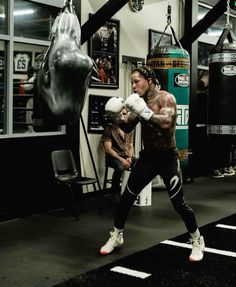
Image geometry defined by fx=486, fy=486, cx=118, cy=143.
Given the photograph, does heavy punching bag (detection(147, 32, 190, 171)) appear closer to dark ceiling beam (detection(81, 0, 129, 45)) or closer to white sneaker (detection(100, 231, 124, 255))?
dark ceiling beam (detection(81, 0, 129, 45))

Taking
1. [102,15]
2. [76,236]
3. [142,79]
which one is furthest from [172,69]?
[76,236]

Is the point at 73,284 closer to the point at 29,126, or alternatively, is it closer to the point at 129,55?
the point at 29,126

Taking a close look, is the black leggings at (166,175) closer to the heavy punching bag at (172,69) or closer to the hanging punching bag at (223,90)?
the heavy punching bag at (172,69)

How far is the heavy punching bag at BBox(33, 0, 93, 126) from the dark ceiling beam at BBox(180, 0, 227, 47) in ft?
19.0

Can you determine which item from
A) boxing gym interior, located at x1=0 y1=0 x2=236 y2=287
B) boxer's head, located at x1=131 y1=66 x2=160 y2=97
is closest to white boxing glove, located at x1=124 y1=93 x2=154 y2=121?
boxer's head, located at x1=131 y1=66 x2=160 y2=97

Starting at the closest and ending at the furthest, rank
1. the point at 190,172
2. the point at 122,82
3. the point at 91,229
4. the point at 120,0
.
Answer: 1. the point at 91,229
2. the point at 120,0
3. the point at 122,82
4. the point at 190,172

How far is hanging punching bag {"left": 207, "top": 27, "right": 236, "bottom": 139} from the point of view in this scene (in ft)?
18.8

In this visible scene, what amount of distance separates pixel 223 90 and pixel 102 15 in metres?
1.66

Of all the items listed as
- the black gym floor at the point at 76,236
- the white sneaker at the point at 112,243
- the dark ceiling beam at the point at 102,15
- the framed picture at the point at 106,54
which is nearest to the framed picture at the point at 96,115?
the framed picture at the point at 106,54

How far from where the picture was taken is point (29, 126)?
222 inches

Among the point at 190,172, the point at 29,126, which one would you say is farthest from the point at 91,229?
the point at 190,172

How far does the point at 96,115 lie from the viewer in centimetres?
671

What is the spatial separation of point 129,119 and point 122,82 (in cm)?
335

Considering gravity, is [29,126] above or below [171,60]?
below
